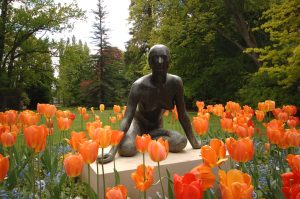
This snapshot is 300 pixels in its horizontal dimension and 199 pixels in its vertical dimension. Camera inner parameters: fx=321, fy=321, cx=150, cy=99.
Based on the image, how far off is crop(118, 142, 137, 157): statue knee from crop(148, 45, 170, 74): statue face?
0.97 meters

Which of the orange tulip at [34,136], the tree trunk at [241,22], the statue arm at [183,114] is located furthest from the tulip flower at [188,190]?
the tree trunk at [241,22]

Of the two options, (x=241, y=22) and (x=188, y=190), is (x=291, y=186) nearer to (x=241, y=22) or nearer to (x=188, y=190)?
(x=188, y=190)

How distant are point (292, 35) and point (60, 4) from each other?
64.2 feet

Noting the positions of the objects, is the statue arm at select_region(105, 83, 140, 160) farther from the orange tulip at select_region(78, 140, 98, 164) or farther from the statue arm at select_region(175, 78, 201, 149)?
the orange tulip at select_region(78, 140, 98, 164)

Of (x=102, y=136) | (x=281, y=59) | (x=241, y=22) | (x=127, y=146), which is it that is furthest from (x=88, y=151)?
(x=241, y=22)

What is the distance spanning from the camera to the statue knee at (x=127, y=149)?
3.92m

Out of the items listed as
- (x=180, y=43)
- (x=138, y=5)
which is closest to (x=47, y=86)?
(x=138, y=5)

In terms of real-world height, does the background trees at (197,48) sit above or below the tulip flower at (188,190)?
above

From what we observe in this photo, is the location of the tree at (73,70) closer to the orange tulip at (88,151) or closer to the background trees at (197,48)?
the background trees at (197,48)

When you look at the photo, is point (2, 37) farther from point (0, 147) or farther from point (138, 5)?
point (0, 147)

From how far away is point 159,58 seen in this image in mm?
3768

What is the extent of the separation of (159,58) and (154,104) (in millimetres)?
731

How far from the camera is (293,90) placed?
13.7m

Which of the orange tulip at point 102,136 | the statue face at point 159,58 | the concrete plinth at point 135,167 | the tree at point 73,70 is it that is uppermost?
the tree at point 73,70
